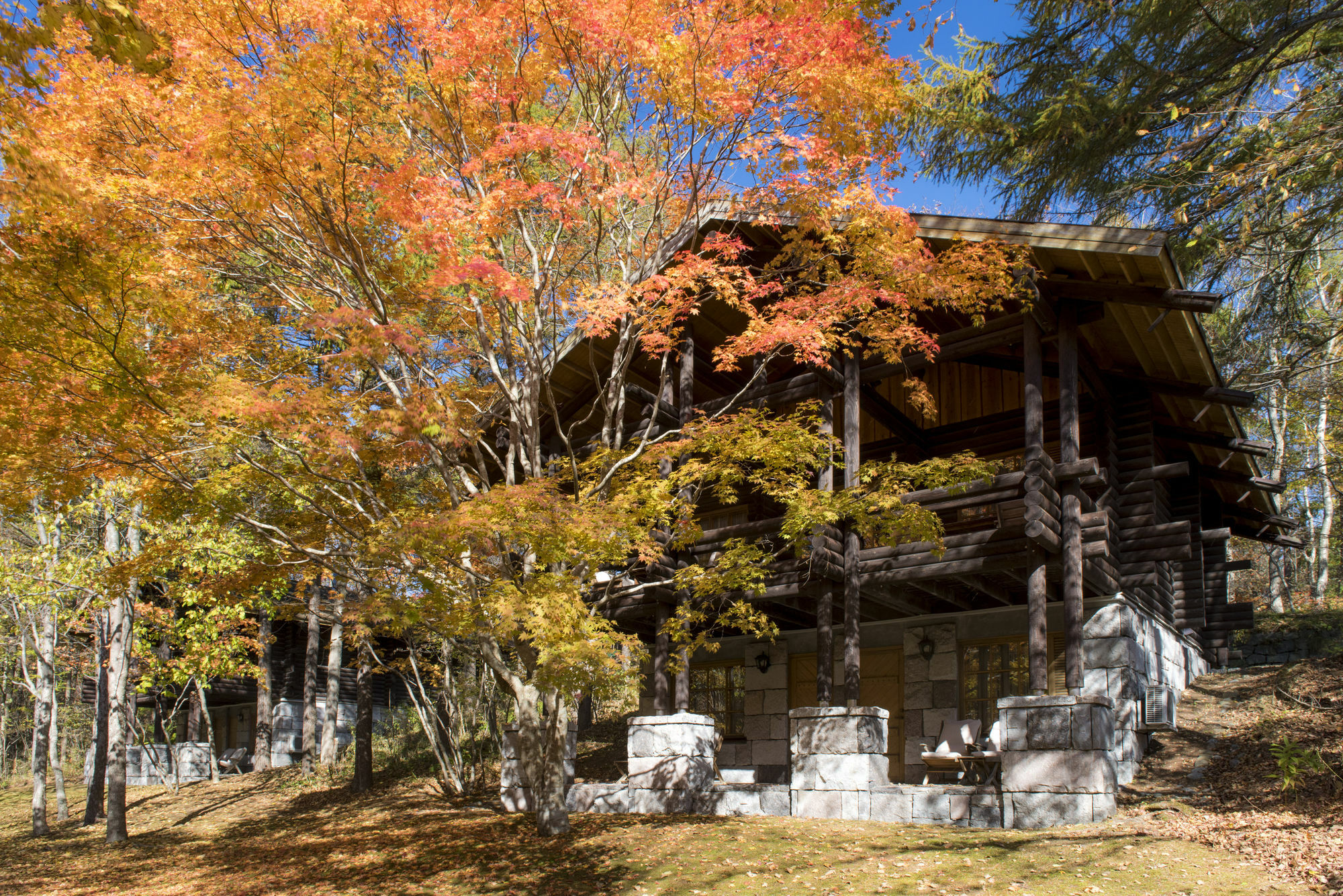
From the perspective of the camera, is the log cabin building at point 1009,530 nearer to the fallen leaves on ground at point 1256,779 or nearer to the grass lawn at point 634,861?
the fallen leaves on ground at point 1256,779

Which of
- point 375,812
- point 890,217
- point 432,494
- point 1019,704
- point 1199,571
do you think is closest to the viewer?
point 1019,704

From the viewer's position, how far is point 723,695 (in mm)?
17125

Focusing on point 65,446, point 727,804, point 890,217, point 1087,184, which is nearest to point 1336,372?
point 1087,184

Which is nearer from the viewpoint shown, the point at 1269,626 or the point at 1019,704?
the point at 1019,704

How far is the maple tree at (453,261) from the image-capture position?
31.3ft

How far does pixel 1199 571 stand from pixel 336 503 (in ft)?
52.0

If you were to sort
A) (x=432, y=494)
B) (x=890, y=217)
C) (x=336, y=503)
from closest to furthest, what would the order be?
(x=890, y=217) → (x=336, y=503) → (x=432, y=494)

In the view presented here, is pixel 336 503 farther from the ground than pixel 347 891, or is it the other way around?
pixel 336 503

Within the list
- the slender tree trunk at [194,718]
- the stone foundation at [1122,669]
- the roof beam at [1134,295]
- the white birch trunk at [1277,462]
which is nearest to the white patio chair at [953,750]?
the stone foundation at [1122,669]

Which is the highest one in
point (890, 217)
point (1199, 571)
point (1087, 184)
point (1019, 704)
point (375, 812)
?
point (1087, 184)

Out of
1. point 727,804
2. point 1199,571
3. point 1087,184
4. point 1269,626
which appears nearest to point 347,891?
point 727,804

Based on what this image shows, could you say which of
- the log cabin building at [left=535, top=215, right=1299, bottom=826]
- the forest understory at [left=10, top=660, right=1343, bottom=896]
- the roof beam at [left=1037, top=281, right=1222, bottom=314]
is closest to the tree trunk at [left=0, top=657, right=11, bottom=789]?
the forest understory at [left=10, top=660, right=1343, bottom=896]

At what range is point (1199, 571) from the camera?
17.7m

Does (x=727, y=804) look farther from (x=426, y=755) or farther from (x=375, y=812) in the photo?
(x=426, y=755)
